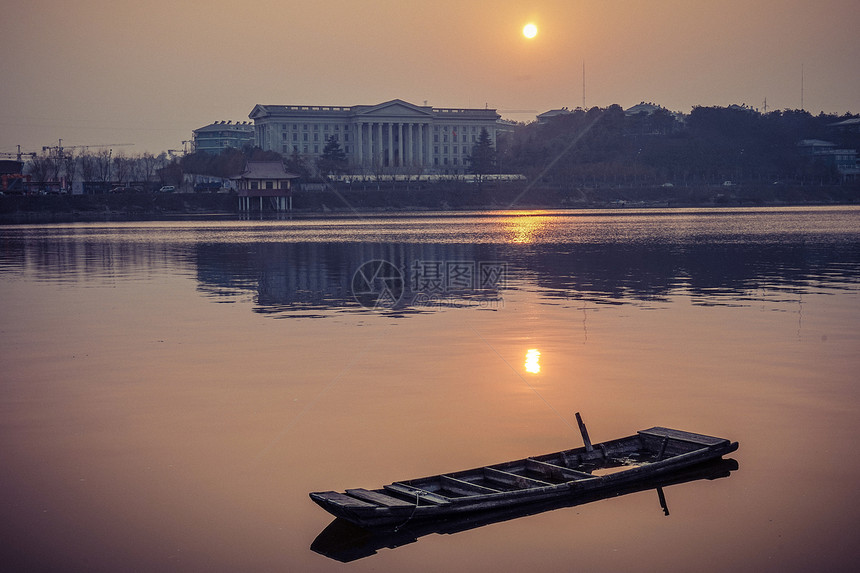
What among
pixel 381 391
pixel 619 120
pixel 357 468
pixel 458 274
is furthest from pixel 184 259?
pixel 619 120

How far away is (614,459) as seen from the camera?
12.1 m

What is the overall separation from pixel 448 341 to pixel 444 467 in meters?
8.83

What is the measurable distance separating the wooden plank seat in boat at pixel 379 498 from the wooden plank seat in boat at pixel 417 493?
0.36 ft

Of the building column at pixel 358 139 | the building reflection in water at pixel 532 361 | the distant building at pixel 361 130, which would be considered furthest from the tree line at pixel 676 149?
the building reflection in water at pixel 532 361

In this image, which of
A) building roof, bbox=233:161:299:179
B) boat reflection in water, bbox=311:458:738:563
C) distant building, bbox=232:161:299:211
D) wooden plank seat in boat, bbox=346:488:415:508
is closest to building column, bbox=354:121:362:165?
distant building, bbox=232:161:299:211

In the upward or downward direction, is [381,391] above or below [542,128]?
below

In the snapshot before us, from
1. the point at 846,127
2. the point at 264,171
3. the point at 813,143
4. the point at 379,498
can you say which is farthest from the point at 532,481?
the point at 846,127

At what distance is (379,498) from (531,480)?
1.74m

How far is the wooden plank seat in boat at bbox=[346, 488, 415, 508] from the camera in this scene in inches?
395

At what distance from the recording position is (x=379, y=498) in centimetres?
1020

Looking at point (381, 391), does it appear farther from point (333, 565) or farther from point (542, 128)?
point (542, 128)

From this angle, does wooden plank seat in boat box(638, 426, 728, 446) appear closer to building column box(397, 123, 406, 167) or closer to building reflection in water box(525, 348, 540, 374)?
building reflection in water box(525, 348, 540, 374)

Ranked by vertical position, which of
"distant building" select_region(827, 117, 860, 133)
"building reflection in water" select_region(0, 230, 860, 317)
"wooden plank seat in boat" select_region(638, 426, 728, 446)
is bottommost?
"wooden plank seat in boat" select_region(638, 426, 728, 446)

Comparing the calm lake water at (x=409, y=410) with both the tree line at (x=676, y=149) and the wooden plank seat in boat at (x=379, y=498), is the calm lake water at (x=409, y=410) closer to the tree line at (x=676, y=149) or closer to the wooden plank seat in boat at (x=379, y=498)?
the wooden plank seat in boat at (x=379, y=498)
